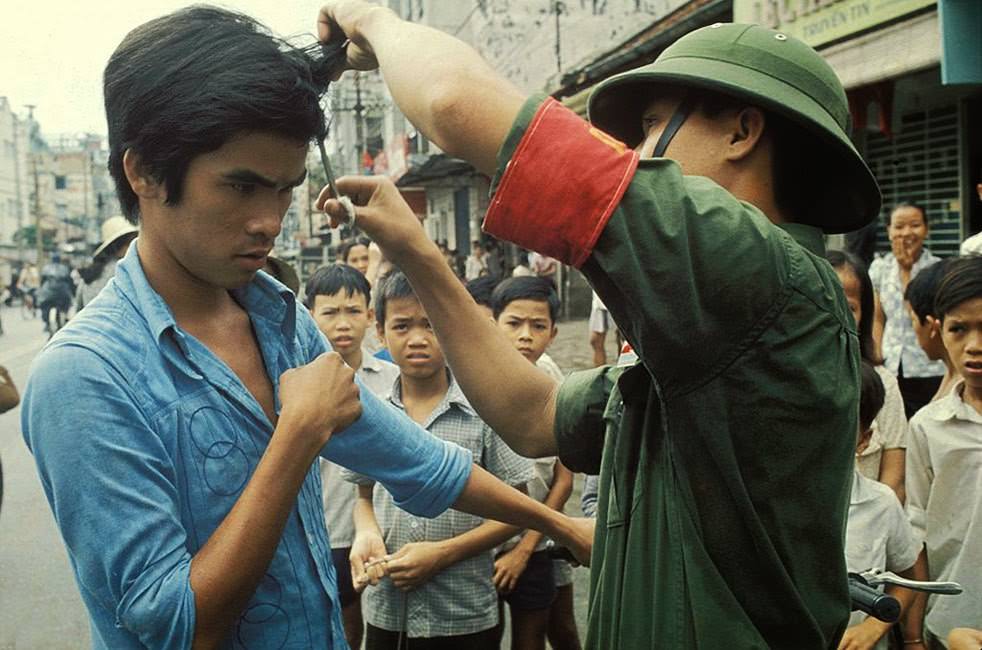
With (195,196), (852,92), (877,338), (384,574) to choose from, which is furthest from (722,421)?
(852,92)

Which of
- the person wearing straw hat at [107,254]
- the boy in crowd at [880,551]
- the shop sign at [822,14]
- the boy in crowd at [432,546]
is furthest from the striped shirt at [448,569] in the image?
the shop sign at [822,14]

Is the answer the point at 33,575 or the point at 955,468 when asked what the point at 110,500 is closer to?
the point at 955,468

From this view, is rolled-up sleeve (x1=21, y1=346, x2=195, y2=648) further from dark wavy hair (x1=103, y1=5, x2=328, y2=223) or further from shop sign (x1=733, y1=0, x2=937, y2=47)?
shop sign (x1=733, y1=0, x2=937, y2=47)

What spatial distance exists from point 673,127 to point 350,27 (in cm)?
54

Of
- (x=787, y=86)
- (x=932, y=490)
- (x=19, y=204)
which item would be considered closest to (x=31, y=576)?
(x=932, y=490)

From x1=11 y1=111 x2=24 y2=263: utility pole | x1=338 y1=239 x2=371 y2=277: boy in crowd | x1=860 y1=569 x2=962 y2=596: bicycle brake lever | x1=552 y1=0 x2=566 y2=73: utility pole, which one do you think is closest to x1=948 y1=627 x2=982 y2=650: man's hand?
x1=860 y1=569 x2=962 y2=596: bicycle brake lever

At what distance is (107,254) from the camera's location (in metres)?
5.66

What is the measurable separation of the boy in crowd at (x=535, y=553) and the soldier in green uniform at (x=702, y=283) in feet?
6.46

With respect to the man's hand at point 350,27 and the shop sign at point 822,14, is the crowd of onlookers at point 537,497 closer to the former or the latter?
the man's hand at point 350,27

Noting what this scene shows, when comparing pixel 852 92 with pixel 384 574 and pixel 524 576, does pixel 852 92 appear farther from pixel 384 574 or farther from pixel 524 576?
pixel 384 574

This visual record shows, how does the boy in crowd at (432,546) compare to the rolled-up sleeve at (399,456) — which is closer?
the rolled-up sleeve at (399,456)

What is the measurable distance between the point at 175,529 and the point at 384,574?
152 centimetres

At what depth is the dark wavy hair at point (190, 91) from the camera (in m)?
1.51

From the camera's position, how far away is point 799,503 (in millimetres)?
1286
